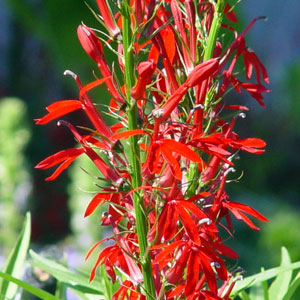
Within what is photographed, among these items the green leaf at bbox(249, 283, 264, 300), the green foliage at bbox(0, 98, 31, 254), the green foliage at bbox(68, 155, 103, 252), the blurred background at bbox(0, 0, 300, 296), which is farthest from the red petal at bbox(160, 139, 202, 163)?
the green foliage at bbox(0, 98, 31, 254)

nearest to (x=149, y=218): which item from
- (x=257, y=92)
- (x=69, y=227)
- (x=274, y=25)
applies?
(x=257, y=92)

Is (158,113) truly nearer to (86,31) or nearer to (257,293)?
(86,31)

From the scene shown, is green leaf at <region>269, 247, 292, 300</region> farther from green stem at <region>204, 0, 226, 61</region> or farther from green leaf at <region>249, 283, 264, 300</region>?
green stem at <region>204, 0, 226, 61</region>

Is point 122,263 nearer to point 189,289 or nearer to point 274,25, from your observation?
point 189,289

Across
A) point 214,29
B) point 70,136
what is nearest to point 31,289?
point 214,29

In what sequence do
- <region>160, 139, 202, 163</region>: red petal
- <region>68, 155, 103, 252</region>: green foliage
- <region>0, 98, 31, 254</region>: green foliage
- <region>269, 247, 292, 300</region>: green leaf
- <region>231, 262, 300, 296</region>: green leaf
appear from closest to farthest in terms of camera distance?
<region>160, 139, 202, 163</region>: red petal, <region>231, 262, 300, 296</region>: green leaf, <region>269, 247, 292, 300</region>: green leaf, <region>68, 155, 103, 252</region>: green foliage, <region>0, 98, 31, 254</region>: green foliage

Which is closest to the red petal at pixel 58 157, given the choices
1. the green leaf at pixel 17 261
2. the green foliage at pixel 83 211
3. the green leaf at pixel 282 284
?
the green leaf at pixel 17 261

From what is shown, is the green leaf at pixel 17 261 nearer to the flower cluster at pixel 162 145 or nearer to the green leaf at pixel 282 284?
the flower cluster at pixel 162 145
